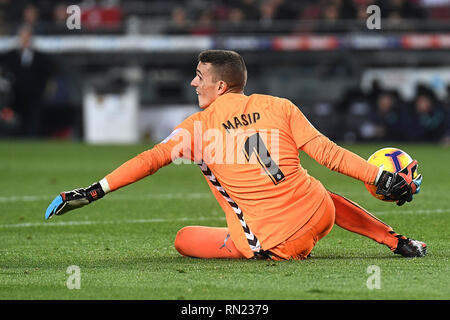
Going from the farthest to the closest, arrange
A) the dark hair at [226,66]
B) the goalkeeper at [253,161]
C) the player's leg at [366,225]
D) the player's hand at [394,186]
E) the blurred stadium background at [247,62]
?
the blurred stadium background at [247,62], the player's leg at [366,225], the dark hair at [226,66], the goalkeeper at [253,161], the player's hand at [394,186]

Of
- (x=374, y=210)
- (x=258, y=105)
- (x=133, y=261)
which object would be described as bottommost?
(x=374, y=210)

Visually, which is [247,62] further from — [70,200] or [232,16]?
[70,200]

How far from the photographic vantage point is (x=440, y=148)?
18922mm

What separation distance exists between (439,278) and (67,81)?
17.1m

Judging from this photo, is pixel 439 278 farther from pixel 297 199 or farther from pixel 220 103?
pixel 220 103

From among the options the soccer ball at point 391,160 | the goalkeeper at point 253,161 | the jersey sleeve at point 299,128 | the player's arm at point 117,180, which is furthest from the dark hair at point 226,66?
the soccer ball at point 391,160

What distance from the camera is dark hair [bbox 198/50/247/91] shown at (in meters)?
5.98

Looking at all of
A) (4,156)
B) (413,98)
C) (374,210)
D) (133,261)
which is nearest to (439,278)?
(133,261)

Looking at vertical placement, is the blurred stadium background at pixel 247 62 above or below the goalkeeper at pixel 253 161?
below

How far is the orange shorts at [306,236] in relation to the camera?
587cm

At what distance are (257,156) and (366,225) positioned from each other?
2.90 ft

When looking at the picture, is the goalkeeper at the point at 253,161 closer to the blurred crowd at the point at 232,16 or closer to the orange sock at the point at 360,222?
the orange sock at the point at 360,222

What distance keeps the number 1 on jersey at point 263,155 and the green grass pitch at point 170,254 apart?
52 centimetres
